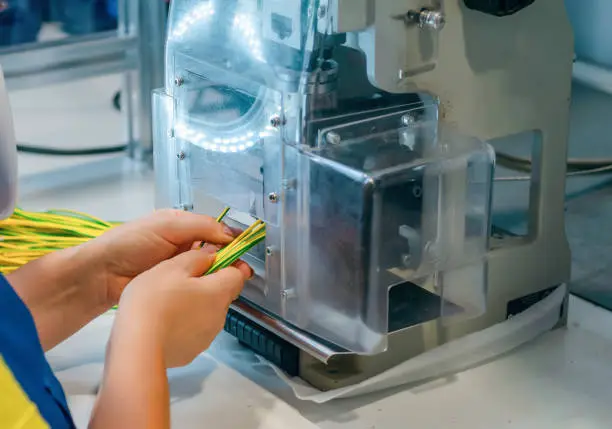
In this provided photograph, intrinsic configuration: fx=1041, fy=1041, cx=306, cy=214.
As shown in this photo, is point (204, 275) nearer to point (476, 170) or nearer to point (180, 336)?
point (180, 336)

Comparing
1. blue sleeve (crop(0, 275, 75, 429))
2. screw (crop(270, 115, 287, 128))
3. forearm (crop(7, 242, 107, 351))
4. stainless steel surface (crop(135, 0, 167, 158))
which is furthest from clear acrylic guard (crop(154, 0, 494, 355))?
stainless steel surface (crop(135, 0, 167, 158))

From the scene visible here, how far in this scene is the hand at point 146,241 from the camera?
2.39 ft

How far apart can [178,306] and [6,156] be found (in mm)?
138

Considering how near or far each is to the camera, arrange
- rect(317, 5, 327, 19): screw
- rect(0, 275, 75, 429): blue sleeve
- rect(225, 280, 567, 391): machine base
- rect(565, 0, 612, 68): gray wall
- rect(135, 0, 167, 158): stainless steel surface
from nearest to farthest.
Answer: rect(0, 275, 75, 429): blue sleeve, rect(317, 5, 327, 19): screw, rect(225, 280, 567, 391): machine base, rect(565, 0, 612, 68): gray wall, rect(135, 0, 167, 158): stainless steel surface

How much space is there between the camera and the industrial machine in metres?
0.68

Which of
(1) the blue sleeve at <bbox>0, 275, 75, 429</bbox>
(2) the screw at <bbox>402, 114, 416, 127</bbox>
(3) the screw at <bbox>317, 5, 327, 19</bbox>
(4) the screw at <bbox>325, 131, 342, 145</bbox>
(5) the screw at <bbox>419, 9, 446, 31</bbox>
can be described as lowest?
(1) the blue sleeve at <bbox>0, 275, 75, 429</bbox>

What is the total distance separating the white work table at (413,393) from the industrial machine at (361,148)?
0.03 meters

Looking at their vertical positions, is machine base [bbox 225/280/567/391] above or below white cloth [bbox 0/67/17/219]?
below

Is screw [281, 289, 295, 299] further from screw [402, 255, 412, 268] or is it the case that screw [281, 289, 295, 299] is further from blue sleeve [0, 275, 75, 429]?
blue sleeve [0, 275, 75, 429]

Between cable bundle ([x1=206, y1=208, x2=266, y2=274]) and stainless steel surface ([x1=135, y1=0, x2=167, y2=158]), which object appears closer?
cable bundle ([x1=206, y1=208, x2=266, y2=274])

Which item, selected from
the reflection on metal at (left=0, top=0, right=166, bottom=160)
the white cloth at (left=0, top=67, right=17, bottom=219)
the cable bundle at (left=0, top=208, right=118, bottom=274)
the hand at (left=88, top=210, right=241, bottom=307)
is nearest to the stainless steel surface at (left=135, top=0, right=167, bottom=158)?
the reflection on metal at (left=0, top=0, right=166, bottom=160)

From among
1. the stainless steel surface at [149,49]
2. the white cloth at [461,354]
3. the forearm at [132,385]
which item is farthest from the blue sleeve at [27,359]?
the stainless steel surface at [149,49]

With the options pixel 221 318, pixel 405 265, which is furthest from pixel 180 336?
pixel 405 265

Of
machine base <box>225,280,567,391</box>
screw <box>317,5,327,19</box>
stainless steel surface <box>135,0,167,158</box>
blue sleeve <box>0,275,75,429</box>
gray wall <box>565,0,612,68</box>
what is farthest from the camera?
stainless steel surface <box>135,0,167,158</box>
